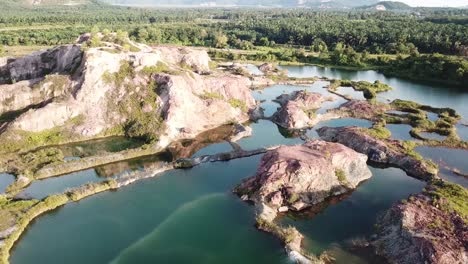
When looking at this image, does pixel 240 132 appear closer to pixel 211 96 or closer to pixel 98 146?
pixel 211 96

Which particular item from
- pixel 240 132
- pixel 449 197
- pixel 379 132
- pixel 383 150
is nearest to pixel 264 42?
pixel 240 132

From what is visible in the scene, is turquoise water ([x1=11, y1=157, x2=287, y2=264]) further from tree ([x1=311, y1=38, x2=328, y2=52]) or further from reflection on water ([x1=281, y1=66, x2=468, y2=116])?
tree ([x1=311, y1=38, x2=328, y2=52])

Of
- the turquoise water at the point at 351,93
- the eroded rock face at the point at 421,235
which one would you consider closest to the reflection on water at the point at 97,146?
the eroded rock face at the point at 421,235

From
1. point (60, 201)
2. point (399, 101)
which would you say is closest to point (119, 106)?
point (60, 201)

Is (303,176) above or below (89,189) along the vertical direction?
above

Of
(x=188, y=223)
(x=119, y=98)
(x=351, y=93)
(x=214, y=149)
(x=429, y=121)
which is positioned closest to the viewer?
(x=188, y=223)

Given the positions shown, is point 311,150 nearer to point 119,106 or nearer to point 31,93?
point 119,106

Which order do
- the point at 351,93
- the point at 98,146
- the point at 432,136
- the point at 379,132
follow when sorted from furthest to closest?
the point at 351,93, the point at 432,136, the point at 379,132, the point at 98,146

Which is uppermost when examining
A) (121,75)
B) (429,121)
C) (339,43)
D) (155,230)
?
(121,75)

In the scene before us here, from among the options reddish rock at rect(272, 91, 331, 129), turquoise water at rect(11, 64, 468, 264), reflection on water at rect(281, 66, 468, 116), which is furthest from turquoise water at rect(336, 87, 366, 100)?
turquoise water at rect(11, 64, 468, 264)
